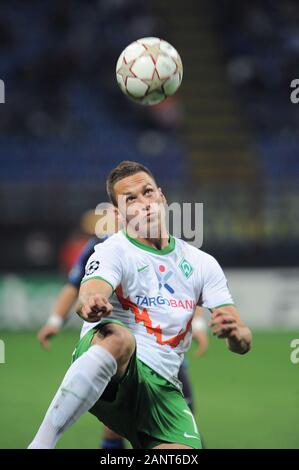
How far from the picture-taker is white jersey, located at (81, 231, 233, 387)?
401 cm

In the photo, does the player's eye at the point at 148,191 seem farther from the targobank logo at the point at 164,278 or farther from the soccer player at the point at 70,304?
the soccer player at the point at 70,304

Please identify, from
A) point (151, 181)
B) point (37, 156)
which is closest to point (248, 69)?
point (37, 156)

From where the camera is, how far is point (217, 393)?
845cm

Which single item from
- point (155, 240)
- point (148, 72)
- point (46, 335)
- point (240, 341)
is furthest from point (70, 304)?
point (240, 341)

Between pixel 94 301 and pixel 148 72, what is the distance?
1.88 metres

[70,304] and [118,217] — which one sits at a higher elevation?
[118,217]

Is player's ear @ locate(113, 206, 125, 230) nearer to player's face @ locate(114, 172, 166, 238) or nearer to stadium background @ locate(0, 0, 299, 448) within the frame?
player's face @ locate(114, 172, 166, 238)

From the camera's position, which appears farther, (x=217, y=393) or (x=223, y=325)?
(x=217, y=393)

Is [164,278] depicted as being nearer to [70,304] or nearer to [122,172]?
[122,172]

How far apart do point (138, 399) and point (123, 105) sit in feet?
42.7
